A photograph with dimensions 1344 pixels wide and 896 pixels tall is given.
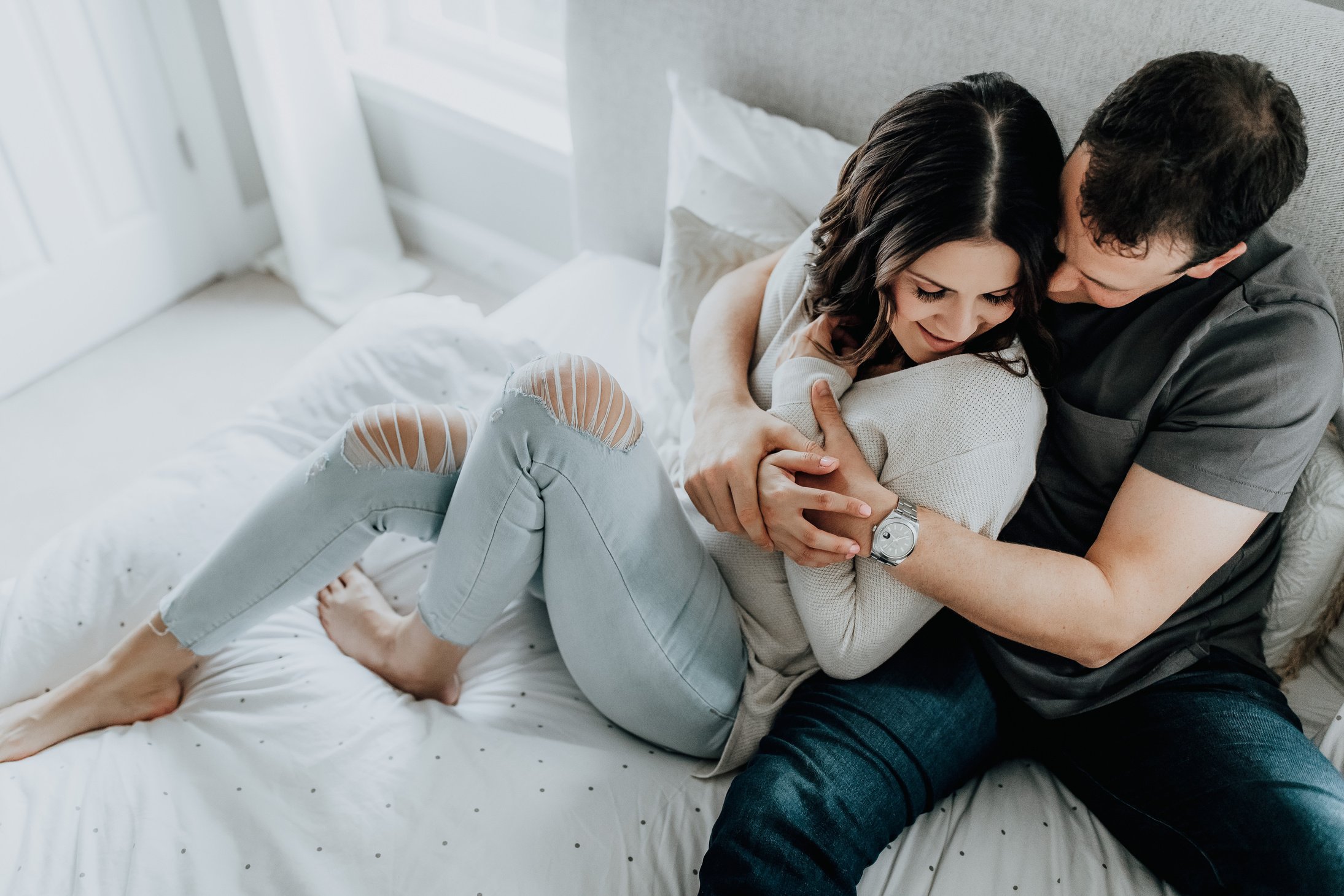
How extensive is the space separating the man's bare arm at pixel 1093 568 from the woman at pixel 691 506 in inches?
1.5

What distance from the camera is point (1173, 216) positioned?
2.67ft

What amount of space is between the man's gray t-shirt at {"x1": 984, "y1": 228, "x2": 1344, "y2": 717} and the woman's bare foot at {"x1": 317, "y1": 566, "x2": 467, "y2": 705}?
2.16 feet

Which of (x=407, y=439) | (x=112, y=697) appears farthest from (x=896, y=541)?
(x=112, y=697)

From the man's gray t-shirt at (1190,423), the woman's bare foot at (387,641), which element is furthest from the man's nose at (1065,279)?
the woman's bare foot at (387,641)

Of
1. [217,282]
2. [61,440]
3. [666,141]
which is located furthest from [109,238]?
[666,141]

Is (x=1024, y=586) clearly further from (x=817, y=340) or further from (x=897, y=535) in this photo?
(x=817, y=340)

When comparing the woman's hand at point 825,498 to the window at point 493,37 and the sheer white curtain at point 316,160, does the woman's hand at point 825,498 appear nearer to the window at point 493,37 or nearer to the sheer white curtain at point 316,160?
the window at point 493,37

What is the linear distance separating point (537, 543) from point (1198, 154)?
73 cm

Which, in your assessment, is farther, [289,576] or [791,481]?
[289,576]

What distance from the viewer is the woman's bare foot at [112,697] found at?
3.71ft

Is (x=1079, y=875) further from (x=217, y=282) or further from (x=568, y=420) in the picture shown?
(x=217, y=282)

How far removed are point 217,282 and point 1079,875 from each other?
241 centimetres

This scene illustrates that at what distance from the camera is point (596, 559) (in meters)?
1.01

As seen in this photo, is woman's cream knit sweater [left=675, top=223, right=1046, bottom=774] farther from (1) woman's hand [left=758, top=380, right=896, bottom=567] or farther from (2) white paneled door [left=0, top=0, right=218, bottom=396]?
(2) white paneled door [left=0, top=0, right=218, bottom=396]
